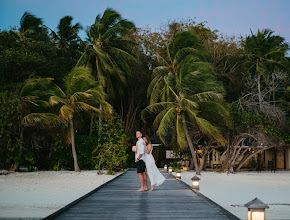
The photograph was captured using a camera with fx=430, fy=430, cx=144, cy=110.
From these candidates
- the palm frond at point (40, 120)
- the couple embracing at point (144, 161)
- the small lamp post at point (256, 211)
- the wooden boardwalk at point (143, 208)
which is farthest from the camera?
the palm frond at point (40, 120)

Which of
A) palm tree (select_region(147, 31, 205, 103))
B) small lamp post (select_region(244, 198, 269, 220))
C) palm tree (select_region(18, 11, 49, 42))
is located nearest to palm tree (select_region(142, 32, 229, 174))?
palm tree (select_region(147, 31, 205, 103))

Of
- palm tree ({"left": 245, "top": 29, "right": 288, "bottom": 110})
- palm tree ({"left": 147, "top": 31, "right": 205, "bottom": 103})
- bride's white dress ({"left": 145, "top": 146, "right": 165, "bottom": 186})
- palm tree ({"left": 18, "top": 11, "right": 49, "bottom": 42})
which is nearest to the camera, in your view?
bride's white dress ({"left": 145, "top": 146, "right": 165, "bottom": 186})

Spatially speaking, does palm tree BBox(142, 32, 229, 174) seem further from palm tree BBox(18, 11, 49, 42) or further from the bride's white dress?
palm tree BBox(18, 11, 49, 42)

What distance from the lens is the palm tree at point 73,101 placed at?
22.4m

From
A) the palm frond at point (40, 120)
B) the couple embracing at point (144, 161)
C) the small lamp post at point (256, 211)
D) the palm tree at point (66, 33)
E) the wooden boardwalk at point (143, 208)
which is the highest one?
the palm tree at point (66, 33)

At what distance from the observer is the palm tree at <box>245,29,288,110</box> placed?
1076 inches

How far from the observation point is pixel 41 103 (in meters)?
23.1

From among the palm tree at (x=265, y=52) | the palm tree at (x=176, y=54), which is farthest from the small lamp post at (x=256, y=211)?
the palm tree at (x=265, y=52)

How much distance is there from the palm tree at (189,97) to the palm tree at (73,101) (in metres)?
3.29

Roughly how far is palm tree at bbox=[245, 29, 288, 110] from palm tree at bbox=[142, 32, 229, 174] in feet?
16.2

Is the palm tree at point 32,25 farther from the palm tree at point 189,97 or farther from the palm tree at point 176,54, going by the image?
the palm tree at point 189,97

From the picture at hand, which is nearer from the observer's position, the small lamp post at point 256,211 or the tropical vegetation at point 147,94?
the small lamp post at point 256,211

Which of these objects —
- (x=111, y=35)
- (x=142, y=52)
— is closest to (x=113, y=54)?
(x=111, y=35)

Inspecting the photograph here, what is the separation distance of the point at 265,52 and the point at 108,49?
10.3 metres
